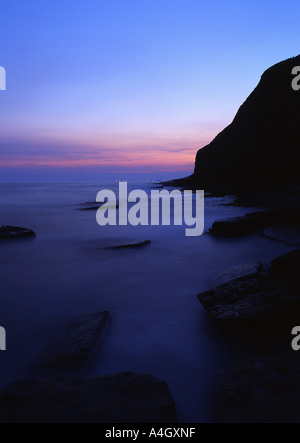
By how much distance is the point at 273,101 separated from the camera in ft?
107

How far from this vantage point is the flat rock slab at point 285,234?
7316 millimetres

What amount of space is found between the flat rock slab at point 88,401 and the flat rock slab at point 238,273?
2.11 metres

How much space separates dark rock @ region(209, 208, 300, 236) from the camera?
925 cm

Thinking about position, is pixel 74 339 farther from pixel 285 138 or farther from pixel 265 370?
pixel 285 138

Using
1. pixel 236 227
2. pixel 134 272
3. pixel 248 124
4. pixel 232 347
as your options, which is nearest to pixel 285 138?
pixel 248 124

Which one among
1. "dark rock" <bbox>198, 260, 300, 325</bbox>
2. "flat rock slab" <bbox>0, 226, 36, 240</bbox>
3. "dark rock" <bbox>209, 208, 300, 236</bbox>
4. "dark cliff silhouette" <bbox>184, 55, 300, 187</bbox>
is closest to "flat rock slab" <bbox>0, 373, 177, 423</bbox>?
"dark rock" <bbox>198, 260, 300, 325</bbox>

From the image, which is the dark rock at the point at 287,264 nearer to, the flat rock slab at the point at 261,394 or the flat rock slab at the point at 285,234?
the flat rock slab at the point at 261,394

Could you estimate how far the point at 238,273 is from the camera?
160 inches

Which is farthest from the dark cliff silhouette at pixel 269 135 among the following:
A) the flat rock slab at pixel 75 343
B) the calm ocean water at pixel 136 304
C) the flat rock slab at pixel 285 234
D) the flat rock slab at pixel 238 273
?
the flat rock slab at pixel 75 343

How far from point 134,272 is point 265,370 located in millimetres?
3709

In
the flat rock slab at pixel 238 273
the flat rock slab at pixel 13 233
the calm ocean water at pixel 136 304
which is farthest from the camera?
the flat rock slab at pixel 13 233

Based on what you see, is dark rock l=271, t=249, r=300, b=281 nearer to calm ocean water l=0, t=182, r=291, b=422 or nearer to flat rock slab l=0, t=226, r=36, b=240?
calm ocean water l=0, t=182, r=291, b=422

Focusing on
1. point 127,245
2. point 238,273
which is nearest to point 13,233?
point 127,245

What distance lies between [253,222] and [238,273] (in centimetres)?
611
